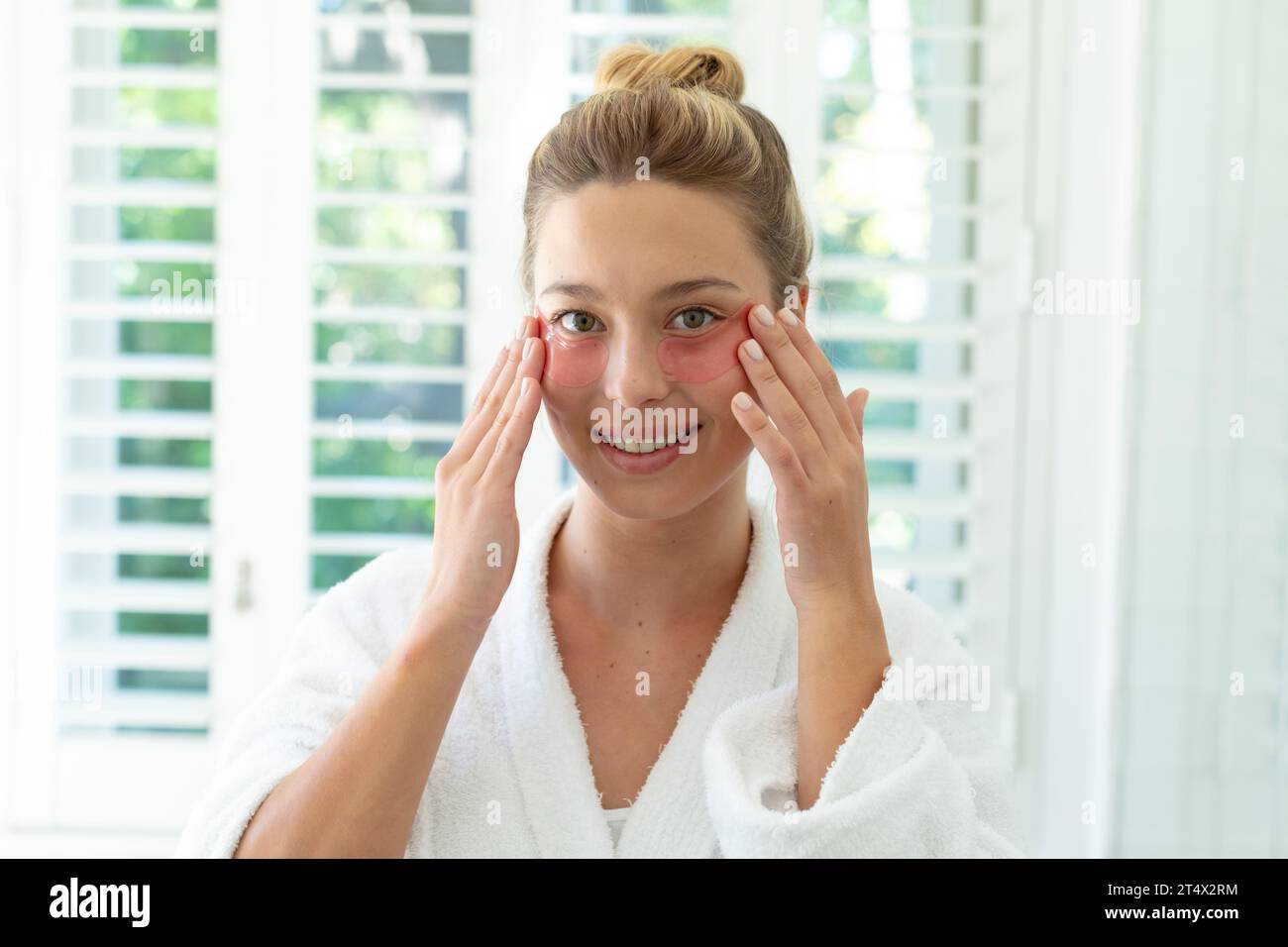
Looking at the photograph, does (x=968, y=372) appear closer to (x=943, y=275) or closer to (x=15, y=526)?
(x=943, y=275)

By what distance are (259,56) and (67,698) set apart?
973 millimetres

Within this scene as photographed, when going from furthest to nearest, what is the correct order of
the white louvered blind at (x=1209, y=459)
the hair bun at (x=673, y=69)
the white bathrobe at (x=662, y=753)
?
the white louvered blind at (x=1209, y=459) → the hair bun at (x=673, y=69) → the white bathrobe at (x=662, y=753)

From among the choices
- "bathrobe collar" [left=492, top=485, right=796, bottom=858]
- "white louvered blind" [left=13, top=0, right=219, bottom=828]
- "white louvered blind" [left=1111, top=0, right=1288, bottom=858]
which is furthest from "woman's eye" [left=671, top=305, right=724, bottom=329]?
"white louvered blind" [left=13, top=0, right=219, bottom=828]

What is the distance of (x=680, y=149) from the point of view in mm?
1045

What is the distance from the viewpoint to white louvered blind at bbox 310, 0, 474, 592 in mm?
1626

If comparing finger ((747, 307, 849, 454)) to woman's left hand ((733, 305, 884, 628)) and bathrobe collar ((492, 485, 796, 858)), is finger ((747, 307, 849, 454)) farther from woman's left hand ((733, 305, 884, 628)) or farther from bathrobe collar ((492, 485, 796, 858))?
bathrobe collar ((492, 485, 796, 858))

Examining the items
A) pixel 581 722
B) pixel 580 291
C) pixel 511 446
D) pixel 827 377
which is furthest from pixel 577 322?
pixel 581 722

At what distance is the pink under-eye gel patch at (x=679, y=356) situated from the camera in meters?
1.03

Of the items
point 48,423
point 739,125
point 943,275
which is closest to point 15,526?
point 48,423

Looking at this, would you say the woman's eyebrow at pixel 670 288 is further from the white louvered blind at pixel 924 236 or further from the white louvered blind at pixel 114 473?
the white louvered blind at pixel 114 473

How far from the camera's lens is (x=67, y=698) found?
65.2 inches

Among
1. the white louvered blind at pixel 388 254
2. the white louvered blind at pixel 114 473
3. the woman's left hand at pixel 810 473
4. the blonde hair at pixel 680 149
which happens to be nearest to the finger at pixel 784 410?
the woman's left hand at pixel 810 473

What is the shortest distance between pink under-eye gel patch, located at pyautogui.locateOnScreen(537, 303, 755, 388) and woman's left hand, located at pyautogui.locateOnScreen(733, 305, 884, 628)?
0.02m

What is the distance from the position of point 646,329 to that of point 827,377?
173 mm
